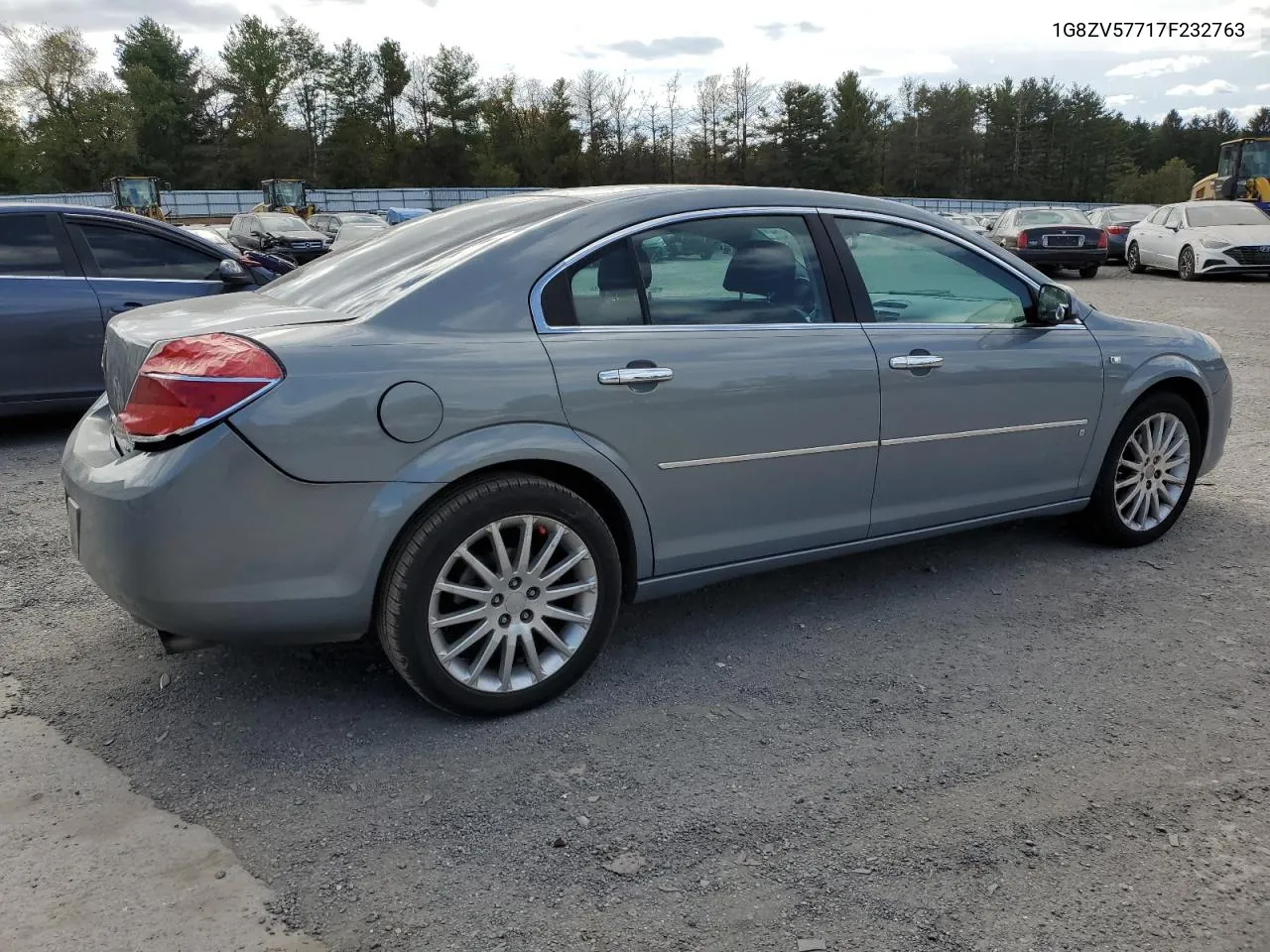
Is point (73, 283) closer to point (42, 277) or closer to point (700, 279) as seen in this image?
point (42, 277)

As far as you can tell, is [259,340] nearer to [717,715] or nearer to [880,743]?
[717,715]

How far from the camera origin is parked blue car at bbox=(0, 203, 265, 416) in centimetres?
675

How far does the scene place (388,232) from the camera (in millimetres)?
4016

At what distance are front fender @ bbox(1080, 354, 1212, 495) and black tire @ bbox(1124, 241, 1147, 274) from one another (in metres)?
20.4

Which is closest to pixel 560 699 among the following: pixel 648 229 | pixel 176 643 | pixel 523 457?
pixel 523 457

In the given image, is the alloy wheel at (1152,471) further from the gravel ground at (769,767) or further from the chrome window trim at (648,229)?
the chrome window trim at (648,229)

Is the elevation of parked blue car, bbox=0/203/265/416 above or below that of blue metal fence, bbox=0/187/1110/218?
below

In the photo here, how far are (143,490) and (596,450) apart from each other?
1.27 m

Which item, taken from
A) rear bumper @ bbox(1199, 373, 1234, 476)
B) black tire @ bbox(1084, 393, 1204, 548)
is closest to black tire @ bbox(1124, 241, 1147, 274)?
rear bumper @ bbox(1199, 373, 1234, 476)

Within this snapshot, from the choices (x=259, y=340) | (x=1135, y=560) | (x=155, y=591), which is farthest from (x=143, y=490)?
(x=1135, y=560)

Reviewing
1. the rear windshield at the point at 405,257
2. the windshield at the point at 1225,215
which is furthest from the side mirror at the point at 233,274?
the windshield at the point at 1225,215

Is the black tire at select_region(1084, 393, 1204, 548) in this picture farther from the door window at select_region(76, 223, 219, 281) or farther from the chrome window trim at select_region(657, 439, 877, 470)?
the door window at select_region(76, 223, 219, 281)

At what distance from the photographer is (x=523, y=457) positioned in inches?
124

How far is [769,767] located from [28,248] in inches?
245
